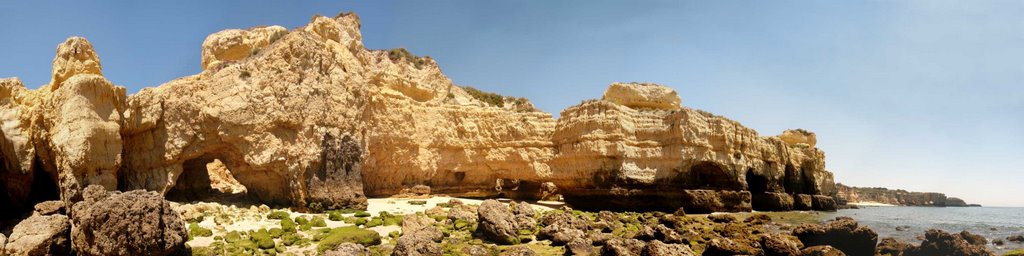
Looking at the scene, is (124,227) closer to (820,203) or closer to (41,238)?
(41,238)

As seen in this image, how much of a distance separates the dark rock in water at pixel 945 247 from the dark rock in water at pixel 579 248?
9.61 meters

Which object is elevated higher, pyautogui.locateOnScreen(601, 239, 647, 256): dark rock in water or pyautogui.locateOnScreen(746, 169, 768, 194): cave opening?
pyautogui.locateOnScreen(746, 169, 768, 194): cave opening

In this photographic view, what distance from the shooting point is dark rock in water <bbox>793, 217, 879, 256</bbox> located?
18.3m

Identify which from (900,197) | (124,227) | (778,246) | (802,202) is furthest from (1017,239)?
(900,197)

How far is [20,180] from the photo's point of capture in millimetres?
19938

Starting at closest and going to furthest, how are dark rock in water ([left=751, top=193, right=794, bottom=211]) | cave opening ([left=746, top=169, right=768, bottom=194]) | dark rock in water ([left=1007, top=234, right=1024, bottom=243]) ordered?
1. dark rock in water ([left=1007, top=234, right=1024, bottom=243])
2. dark rock in water ([left=751, top=193, right=794, bottom=211])
3. cave opening ([left=746, top=169, right=768, bottom=194])

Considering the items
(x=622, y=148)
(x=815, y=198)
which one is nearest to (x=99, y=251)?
(x=622, y=148)

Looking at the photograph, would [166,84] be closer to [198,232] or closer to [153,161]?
[153,161]

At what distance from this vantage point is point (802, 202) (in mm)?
41844

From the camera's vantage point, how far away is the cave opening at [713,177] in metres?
34.1

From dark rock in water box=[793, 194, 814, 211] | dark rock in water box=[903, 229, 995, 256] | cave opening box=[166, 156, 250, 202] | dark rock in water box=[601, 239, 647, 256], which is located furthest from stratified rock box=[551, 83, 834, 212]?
cave opening box=[166, 156, 250, 202]

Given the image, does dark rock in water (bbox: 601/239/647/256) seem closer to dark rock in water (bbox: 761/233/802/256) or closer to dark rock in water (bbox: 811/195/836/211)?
dark rock in water (bbox: 761/233/802/256)

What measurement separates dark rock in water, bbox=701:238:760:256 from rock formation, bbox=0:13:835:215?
Result: 47.3 ft

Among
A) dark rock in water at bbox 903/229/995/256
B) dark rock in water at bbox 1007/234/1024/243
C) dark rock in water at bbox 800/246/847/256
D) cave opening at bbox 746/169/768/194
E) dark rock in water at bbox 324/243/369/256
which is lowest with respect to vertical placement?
dark rock in water at bbox 324/243/369/256
